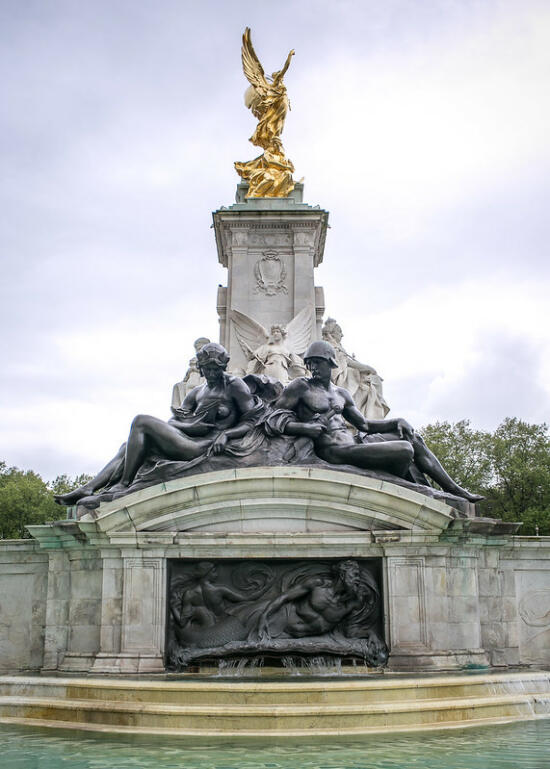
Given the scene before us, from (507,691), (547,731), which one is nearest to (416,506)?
(507,691)

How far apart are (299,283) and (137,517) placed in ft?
34.4

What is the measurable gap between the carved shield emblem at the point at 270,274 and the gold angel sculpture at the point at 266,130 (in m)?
1.86

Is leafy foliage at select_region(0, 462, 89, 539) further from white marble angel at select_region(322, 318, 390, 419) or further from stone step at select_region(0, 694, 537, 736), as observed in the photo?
stone step at select_region(0, 694, 537, 736)

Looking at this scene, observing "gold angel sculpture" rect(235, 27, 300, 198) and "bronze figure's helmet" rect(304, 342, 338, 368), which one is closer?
"bronze figure's helmet" rect(304, 342, 338, 368)

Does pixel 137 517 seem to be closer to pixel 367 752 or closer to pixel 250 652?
pixel 250 652

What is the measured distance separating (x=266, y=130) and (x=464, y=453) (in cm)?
2475

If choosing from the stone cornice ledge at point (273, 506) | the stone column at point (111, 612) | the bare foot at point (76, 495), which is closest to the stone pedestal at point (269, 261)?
the bare foot at point (76, 495)

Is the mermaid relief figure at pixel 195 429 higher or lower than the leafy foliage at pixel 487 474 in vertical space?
lower

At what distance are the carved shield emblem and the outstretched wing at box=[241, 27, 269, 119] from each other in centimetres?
464

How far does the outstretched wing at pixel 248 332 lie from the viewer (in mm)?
20453

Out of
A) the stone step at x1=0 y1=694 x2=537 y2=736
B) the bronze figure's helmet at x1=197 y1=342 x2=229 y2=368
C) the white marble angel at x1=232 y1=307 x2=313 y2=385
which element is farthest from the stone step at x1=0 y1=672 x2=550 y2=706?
the white marble angel at x1=232 y1=307 x2=313 y2=385

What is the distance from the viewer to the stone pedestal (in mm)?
21047

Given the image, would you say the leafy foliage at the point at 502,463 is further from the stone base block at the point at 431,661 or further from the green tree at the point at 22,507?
the stone base block at the point at 431,661

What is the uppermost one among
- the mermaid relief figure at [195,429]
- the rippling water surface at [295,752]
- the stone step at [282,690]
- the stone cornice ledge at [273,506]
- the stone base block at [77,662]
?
the mermaid relief figure at [195,429]
